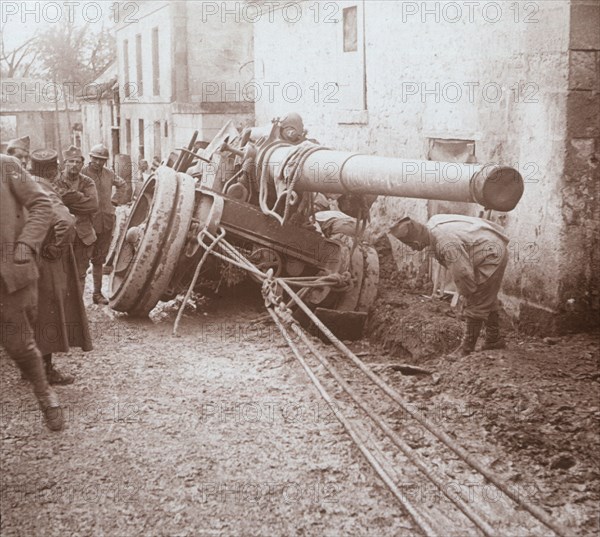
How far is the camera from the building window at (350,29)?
12.4m

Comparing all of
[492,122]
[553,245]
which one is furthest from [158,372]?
[492,122]

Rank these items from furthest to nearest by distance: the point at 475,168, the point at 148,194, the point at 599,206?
the point at 148,194
the point at 599,206
the point at 475,168

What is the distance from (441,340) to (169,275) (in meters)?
2.83

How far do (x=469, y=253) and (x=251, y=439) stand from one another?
8.76 feet

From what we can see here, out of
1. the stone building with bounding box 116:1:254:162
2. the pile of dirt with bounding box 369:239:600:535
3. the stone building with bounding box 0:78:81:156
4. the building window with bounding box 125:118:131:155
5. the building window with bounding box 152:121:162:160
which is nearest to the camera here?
the pile of dirt with bounding box 369:239:600:535

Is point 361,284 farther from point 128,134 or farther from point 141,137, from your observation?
point 128,134

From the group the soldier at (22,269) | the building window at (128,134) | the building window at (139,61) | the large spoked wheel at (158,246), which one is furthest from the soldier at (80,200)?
the building window at (128,134)

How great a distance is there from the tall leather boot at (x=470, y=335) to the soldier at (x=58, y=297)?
3148 millimetres

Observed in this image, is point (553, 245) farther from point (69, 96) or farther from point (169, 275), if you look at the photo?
point (69, 96)

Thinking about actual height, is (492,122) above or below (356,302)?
above

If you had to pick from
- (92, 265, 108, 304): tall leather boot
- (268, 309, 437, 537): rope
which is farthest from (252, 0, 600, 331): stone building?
(92, 265, 108, 304): tall leather boot

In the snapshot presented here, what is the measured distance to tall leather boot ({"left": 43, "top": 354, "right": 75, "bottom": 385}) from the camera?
21.2 ft

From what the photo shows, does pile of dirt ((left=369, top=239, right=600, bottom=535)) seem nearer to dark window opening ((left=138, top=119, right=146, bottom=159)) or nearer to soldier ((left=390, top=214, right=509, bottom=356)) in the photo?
soldier ((left=390, top=214, right=509, bottom=356))

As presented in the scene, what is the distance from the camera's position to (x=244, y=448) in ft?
17.5
